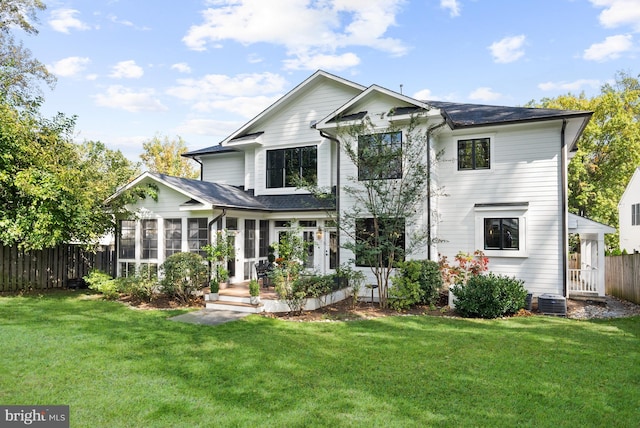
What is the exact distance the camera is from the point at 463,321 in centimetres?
906

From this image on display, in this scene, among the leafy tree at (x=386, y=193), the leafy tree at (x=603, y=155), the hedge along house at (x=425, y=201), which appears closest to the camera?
the leafy tree at (x=386, y=193)

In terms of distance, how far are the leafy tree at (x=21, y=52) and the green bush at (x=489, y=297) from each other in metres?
23.9

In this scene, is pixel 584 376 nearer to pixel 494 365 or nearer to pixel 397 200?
pixel 494 365

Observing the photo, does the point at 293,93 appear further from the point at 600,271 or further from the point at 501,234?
the point at 600,271

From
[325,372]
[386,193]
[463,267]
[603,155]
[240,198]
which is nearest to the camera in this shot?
[325,372]

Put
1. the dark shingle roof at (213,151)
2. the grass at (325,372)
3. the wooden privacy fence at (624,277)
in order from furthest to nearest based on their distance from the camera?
the dark shingle roof at (213,151), the wooden privacy fence at (624,277), the grass at (325,372)

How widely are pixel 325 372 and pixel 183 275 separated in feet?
22.4

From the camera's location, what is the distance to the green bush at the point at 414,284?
1041 cm

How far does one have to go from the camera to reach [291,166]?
14836mm

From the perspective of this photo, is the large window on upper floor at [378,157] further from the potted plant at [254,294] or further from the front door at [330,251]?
the potted plant at [254,294]

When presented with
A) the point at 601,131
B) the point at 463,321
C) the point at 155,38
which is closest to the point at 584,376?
the point at 463,321

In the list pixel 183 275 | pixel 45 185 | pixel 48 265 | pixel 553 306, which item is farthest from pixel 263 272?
pixel 553 306

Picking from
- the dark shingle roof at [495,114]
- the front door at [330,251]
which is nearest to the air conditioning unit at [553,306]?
the dark shingle roof at [495,114]

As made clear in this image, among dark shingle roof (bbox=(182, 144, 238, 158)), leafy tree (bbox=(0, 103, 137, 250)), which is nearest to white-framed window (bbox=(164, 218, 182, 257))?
leafy tree (bbox=(0, 103, 137, 250))
